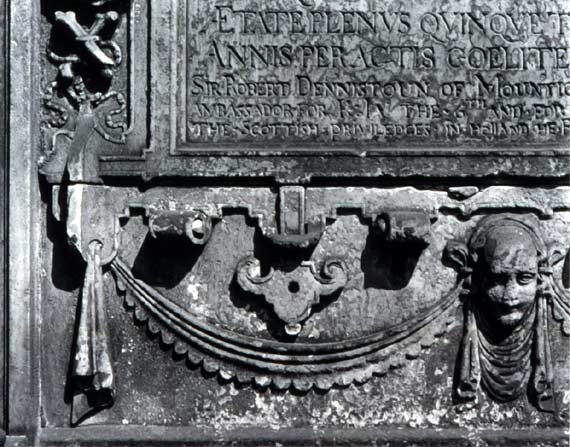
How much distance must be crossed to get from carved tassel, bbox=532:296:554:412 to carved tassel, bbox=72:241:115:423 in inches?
89.4

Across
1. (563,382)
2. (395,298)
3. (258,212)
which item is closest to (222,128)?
(258,212)

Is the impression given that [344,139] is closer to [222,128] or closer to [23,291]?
[222,128]

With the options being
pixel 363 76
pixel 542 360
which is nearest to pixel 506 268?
pixel 542 360

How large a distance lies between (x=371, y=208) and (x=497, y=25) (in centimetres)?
122

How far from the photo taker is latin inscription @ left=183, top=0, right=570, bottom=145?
19.6 ft

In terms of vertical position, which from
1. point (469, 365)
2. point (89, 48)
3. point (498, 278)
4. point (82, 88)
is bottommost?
point (469, 365)

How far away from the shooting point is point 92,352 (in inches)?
232

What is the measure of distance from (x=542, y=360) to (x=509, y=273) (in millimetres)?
527

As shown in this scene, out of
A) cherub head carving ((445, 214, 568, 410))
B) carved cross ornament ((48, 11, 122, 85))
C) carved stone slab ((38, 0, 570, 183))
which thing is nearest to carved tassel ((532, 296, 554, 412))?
cherub head carving ((445, 214, 568, 410))

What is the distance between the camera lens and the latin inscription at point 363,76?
5973 millimetres

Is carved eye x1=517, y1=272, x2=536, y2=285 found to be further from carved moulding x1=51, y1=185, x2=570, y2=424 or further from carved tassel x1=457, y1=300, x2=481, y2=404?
carved tassel x1=457, y1=300, x2=481, y2=404

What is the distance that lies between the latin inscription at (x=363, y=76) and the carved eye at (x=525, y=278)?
2.39 feet

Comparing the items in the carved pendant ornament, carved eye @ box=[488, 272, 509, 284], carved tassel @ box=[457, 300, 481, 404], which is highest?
the carved pendant ornament

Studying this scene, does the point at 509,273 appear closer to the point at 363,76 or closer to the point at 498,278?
the point at 498,278
